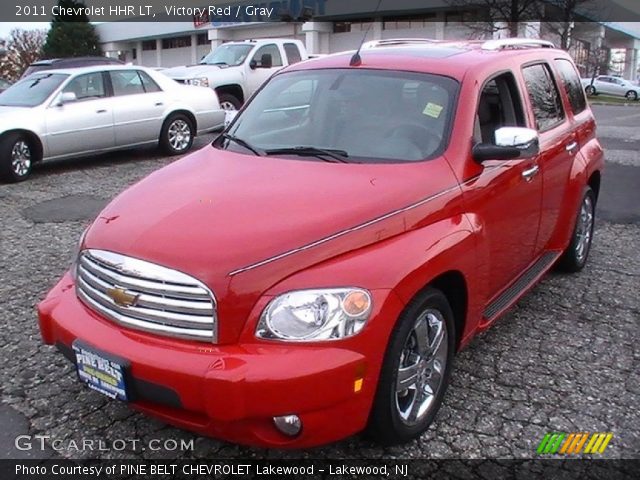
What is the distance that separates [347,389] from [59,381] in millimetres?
1989

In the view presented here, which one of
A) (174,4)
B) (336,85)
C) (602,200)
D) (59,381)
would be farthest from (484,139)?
(174,4)

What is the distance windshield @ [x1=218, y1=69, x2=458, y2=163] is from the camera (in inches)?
139

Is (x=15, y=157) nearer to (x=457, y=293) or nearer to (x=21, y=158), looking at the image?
(x=21, y=158)

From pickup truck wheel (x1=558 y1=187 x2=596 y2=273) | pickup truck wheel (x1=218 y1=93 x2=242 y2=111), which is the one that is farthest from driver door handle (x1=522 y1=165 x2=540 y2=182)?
pickup truck wheel (x1=218 y1=93 x2=242 y2=111)

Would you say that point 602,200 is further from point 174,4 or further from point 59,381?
point 174,4

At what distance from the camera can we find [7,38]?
4494cm

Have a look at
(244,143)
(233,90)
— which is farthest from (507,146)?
(233,90)

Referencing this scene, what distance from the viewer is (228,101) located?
13.9 metres

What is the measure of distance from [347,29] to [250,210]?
41521 mm

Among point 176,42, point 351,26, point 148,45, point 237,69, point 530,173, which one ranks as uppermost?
point 351,26

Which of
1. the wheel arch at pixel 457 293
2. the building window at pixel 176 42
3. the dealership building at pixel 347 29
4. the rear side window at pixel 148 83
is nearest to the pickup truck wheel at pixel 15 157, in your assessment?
the rear side window at pixel 148 83

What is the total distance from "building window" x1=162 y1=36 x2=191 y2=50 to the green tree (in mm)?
5645

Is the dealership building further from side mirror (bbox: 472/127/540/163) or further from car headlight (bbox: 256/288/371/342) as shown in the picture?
car headlight (bbox: 256/288/371/342)

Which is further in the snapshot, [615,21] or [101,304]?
[615,21]
